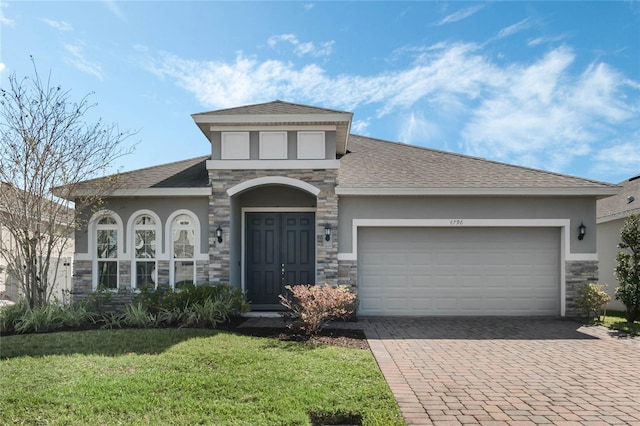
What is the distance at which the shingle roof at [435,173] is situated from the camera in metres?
9.86

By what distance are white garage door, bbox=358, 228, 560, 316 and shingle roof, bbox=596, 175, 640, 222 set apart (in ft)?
12.8

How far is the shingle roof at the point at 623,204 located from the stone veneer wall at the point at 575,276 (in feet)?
9.92

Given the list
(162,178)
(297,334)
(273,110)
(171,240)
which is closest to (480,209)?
(297,334)

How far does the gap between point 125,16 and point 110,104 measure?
2.57 meters

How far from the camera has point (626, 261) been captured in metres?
9.89

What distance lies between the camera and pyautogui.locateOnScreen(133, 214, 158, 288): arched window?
10.1 metres

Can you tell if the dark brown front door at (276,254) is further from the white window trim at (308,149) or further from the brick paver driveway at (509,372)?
the brick paver driveway at (509,372)

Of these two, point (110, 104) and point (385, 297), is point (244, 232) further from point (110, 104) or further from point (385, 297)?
point (110, 104)

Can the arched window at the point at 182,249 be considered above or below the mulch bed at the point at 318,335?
above

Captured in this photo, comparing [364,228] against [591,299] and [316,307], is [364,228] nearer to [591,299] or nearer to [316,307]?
[316,307]

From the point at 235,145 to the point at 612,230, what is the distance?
1226 centimetres

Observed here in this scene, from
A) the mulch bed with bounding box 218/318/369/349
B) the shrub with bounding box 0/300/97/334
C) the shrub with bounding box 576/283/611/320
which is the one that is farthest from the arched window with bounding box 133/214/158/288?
the shrub with bounding box 576/283/611/320

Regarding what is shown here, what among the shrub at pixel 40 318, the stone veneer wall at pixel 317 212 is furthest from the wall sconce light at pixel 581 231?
the shrub at pixel 40 318

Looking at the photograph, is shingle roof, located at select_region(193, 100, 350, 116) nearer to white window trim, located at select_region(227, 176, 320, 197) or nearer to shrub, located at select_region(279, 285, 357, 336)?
Answer: white window trim, located at select_region(227, 176, 320, 197)
